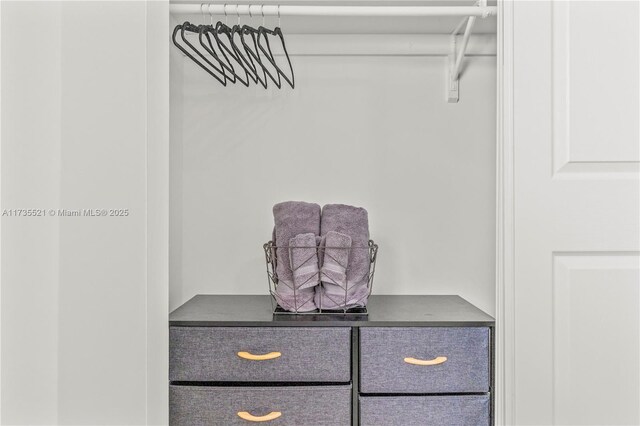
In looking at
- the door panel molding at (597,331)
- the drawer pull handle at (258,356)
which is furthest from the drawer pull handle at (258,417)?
the door panel molding at (597,331)

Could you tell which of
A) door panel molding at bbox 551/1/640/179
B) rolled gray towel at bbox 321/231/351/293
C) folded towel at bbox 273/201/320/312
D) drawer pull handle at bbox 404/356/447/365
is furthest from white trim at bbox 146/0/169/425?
door panel molding at bbox 551/1/640/179

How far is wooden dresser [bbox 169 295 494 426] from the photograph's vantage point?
1302 mm

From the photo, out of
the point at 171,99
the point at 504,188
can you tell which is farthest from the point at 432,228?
the point at 171,99

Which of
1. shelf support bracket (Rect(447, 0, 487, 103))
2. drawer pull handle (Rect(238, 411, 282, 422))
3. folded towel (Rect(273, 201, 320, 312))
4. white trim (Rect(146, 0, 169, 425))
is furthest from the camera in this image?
shelf support bracket (Rect(447, 0, 487, 103))

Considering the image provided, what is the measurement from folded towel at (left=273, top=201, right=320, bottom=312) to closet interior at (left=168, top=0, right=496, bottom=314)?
1.03ft

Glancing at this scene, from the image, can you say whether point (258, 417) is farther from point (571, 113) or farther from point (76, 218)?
point (571, 113)

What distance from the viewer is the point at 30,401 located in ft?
Answer: 3.59

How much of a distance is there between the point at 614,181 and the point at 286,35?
3.68ft

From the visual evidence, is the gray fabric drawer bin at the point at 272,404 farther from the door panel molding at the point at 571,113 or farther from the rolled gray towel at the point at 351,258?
the door panel molding at the point at 571,113

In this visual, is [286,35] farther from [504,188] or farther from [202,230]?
[504,188]

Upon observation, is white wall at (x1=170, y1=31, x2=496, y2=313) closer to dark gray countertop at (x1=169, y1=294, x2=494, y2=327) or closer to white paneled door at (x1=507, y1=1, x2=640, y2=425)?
dark gray countertop at (x1=169, y1=294, x2=494, y2=327)

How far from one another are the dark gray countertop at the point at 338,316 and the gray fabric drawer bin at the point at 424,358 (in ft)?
0.08

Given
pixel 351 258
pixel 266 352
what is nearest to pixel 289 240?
pixel 351 258

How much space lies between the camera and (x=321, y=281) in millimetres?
1426
